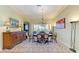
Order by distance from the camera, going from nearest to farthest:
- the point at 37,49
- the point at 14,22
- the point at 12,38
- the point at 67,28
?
the point at 37,49 → the point at 14,22 → the point at 67,28 → the point at 12,38

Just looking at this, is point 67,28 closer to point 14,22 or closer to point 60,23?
point 60,23

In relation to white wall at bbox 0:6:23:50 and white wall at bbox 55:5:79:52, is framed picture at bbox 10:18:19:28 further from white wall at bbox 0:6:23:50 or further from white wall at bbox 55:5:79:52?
white wall at bbox 55:5:79:52

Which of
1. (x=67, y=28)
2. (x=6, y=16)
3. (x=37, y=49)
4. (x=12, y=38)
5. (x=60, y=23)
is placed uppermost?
(x=6, y=16)

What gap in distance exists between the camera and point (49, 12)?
3.60 m

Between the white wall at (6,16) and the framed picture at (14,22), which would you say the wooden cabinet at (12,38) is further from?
the framed picture at (14,22)

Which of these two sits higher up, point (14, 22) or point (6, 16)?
point (6, 16)

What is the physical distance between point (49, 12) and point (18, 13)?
1055mm

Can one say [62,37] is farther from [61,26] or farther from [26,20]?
[26,20]

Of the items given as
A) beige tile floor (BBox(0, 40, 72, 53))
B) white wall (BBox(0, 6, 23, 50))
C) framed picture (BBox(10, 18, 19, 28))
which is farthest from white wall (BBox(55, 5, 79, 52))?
framed picture (BBox(10, 18, 19, 28))

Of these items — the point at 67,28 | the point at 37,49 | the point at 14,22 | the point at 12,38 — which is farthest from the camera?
the point at 12,38

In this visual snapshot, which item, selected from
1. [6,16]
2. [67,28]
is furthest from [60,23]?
[6,16]

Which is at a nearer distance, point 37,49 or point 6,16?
point 37,49

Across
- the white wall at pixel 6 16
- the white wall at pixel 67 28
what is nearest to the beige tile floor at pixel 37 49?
the white wall at pixel 67 28
